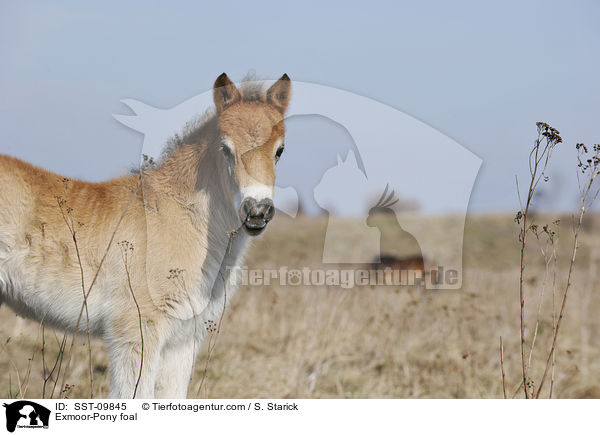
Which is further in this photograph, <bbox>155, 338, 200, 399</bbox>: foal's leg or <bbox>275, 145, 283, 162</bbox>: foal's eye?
<bbox>155, 338, 200, 399</bbox>: foal's leg

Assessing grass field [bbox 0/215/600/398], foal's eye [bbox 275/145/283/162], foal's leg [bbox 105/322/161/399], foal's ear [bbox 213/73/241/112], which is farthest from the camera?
grass field [bbox 0/215/600/398]

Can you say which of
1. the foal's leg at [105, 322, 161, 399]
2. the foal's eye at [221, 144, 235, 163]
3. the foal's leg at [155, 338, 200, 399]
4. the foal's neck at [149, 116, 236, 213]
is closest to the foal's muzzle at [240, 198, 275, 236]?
the foal's eye at [221, 144, 235, 163]

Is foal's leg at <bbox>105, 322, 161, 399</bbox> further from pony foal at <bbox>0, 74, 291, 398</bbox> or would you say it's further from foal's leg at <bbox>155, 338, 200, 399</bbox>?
foal's leg at <bbox>155, 338, 200, 399</bbox>

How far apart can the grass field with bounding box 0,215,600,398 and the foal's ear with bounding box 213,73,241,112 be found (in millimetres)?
1652

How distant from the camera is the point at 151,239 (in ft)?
14.8

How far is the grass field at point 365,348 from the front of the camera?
6145 mm

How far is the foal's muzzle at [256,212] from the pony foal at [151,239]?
0.09 ft

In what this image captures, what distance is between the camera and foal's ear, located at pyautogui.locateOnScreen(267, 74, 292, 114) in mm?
4695

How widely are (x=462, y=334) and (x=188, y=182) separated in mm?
4365

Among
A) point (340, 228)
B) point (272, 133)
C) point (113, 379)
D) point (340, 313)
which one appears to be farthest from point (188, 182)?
point (340, 228)
